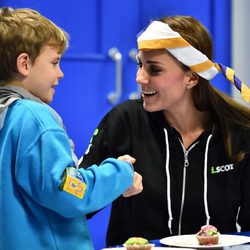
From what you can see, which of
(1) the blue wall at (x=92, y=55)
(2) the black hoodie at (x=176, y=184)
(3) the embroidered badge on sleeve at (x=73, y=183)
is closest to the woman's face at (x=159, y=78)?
(2) the black hoodie at (x=176, y=184)

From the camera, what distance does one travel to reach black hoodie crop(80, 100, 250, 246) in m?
2.39

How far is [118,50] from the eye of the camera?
408cm

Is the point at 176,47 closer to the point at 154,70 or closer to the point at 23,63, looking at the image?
the point at 154,70

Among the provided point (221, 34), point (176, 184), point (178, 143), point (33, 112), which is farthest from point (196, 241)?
point (221, 34)

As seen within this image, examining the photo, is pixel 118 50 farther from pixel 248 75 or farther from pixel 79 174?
pixel 79 174

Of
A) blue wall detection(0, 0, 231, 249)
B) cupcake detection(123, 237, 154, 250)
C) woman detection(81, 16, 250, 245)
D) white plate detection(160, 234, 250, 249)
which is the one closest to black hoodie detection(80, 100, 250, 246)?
woman detection(81, 16, 250, 245)

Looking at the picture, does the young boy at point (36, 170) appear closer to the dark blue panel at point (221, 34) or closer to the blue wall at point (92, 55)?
the blue wall at point (92, 55)

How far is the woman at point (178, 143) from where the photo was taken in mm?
2398

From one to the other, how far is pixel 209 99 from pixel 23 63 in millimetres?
1002

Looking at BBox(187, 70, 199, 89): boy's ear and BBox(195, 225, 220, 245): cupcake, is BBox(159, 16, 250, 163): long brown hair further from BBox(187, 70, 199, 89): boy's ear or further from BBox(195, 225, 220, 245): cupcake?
BBox(195, 225, 220, 245): cupcake

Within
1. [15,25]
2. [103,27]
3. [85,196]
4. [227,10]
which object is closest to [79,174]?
[85,196]

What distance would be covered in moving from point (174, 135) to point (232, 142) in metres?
0.21

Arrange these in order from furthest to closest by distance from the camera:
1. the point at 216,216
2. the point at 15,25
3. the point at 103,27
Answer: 1. the point at 103,27
2. the point at 216,216
3. the point at 15,25

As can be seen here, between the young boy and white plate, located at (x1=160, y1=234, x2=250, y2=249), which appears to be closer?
the young boy
